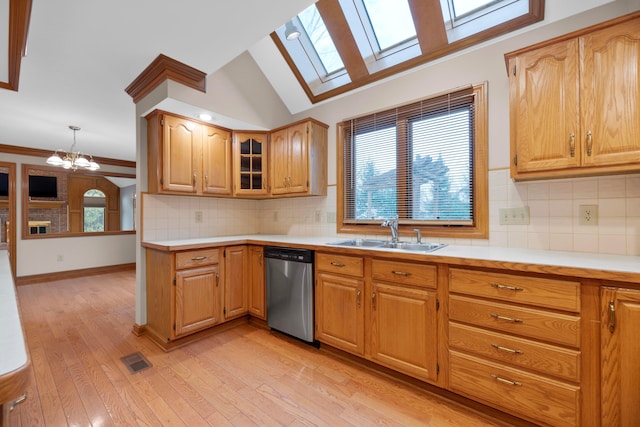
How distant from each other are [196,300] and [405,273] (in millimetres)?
1800

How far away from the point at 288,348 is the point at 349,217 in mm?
1365

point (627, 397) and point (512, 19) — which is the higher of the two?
point (512, 19)

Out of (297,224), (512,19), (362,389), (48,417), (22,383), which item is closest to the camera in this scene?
(22,383)

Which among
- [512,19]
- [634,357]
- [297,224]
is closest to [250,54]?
[297,224]

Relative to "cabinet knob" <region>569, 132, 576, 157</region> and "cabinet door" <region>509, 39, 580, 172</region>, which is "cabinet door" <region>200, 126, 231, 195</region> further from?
"cabinet knob" <region>569, 132, 576, 157</region>

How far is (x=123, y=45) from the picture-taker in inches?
80.8

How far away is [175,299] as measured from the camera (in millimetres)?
2252

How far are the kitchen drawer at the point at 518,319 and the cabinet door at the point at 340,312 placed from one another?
65 centimetres

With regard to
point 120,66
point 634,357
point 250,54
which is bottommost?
point 634,357

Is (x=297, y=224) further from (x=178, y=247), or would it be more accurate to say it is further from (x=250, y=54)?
(x=250, y=54)

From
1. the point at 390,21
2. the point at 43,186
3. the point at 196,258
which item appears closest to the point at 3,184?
the point at 43,186

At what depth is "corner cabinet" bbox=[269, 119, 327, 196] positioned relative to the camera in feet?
9.14

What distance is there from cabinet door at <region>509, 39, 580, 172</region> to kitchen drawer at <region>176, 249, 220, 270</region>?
8.06 ft

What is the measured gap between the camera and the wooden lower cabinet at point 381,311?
66.8 inches
